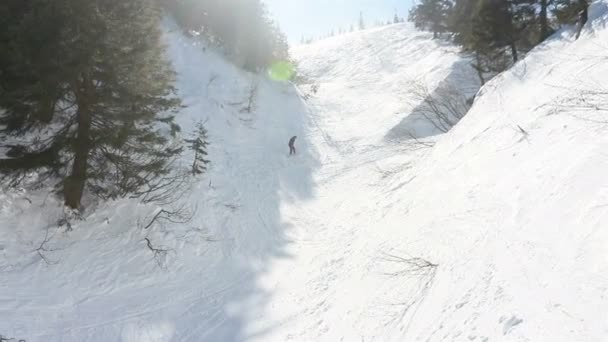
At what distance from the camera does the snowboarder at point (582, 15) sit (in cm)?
1174

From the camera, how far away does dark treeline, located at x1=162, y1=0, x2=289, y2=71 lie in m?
25.6

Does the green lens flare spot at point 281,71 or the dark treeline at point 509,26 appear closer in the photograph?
the dark treeline at point 509,26

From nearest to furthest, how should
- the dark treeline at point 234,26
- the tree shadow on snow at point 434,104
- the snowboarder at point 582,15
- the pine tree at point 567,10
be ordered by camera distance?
1. the snowboarder at point 582,15
2. the pine tree at point 567,10
3. the tree shadow on snow at point 434,104
4. the dark treeline at point 234,26

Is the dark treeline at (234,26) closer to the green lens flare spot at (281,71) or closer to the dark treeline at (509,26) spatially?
the green lens flare spot at (281,71)

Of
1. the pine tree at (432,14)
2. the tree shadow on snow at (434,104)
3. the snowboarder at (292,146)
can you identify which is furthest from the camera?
the pine tree at (432,14)

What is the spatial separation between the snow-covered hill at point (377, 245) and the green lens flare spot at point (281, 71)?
13586 mm

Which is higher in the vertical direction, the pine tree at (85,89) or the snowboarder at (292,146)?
the pine tree at (85,89)

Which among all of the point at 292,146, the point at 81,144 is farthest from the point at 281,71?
the point at 81,144

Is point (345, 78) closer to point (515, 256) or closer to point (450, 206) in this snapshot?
point (450, 206)

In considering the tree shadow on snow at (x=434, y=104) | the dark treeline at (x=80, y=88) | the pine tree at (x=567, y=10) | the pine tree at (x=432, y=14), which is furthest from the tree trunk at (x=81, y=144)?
the pine tree at (x=432, y=14)

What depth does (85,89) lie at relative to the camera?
9234 mm

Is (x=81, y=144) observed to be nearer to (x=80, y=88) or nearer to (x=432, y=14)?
(x=80, y=88)

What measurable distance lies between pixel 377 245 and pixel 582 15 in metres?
10.6

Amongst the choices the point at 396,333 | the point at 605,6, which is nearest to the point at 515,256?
the point at 396,333
